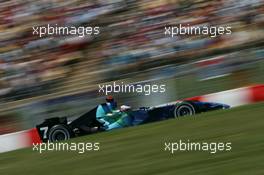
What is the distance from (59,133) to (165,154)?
2.13m

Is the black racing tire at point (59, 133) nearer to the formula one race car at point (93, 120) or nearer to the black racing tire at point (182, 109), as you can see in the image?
the formula one race car at point (93, 120)

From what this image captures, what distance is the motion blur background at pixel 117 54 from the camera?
7227 millimetres

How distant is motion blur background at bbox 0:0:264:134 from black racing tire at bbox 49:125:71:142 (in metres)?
0.21

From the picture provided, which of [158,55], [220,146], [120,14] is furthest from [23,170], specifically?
[120,14]

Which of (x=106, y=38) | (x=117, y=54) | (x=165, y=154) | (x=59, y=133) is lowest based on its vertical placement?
(x=165, y=154)

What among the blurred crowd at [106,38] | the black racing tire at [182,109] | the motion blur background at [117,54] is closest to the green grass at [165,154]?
the black racing tire at [182,109]

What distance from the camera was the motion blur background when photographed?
7.23m

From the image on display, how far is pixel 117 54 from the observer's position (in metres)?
8.55

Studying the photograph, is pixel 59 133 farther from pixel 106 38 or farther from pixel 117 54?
pixel 106 38

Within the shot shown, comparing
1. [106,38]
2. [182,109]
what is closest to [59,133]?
[182,109]

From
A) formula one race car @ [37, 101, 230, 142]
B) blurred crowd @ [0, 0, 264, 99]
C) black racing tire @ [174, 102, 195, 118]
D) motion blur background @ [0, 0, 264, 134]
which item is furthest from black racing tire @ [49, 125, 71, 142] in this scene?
black racing tire @ [174, 102, 195, 118]

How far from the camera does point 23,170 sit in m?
5.49

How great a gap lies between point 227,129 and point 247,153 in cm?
116

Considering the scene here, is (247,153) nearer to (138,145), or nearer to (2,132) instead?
(138,145)
